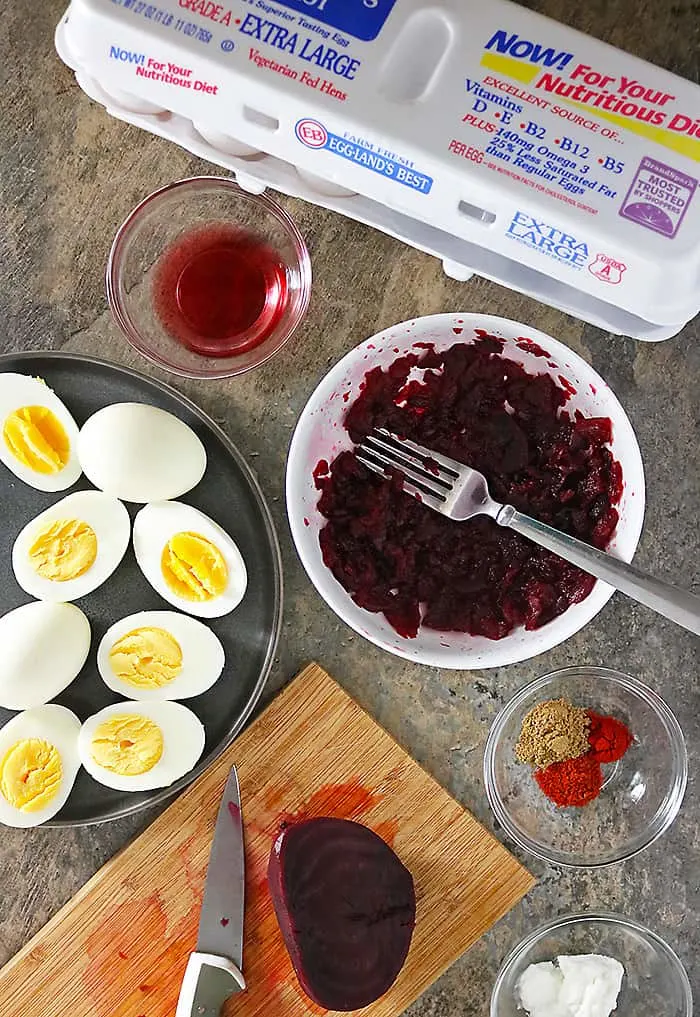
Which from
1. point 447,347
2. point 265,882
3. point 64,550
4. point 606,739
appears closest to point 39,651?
point 64,550

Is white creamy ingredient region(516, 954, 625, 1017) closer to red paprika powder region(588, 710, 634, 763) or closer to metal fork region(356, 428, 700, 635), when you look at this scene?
red paprika powder region(588, 710, 634, 763)

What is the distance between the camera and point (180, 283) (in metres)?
1.42

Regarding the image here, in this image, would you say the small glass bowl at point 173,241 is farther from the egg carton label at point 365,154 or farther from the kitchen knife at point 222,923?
the kitchen knife at point 222,923

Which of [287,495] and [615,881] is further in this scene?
[615,881]

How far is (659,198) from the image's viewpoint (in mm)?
958

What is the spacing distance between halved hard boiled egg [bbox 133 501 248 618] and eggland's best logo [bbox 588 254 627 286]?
62cm

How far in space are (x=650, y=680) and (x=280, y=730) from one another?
533 mm

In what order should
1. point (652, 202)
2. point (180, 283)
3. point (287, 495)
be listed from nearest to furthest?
point (652, 202), point (287, 495), point (180, 283)

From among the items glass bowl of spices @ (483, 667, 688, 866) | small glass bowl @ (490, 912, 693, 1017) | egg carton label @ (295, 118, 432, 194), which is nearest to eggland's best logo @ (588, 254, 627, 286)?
egg carton label @ (295, 118, 432, 194)

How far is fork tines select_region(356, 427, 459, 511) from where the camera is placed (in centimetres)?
131

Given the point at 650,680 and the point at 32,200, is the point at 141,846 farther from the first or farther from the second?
the point at 32,200

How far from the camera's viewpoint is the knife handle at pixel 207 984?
4.56 feet

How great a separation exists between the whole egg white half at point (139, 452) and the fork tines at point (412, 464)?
0.78 ft

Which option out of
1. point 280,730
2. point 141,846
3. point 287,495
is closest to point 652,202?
point 287,495
